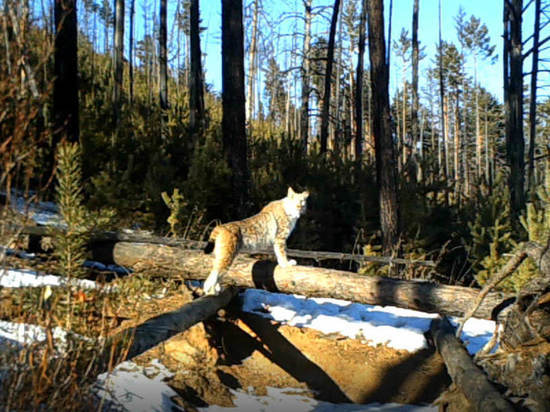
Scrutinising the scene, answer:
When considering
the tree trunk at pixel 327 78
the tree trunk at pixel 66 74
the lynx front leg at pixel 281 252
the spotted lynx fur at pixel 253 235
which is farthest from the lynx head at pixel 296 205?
the tree trunk at pixel 327 78

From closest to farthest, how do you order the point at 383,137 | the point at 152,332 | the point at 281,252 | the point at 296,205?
the point at 152,332 < the point at 281,252 < the point at 296,205 < the point at 383,137

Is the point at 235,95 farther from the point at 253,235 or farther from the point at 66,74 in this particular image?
the point at 253,235

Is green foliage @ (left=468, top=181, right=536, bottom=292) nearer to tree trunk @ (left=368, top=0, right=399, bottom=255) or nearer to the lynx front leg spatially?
tree trunk @ (left=368, top=0, right=399, bottom=255)

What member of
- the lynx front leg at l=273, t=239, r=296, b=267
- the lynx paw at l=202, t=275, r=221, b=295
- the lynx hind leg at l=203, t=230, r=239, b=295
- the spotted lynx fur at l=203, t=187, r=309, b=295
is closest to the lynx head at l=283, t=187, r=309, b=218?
the spotted lynx fur at l=203, t=187, r=309, b=295

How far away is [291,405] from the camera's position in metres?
4.91

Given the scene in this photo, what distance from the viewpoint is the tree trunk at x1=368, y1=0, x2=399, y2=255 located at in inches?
363

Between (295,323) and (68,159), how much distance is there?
356 centimetres

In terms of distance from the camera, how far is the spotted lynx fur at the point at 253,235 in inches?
207

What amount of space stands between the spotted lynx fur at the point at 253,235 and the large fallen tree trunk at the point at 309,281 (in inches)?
10.2

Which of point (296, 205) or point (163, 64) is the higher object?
point (163, 64)

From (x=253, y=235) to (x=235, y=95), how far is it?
13.8ft

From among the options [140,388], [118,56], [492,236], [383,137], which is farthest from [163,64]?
[140,388]

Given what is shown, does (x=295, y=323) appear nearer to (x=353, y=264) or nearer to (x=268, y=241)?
(x=268, y=241)

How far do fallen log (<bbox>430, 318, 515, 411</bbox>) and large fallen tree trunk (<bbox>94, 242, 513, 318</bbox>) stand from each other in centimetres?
92
